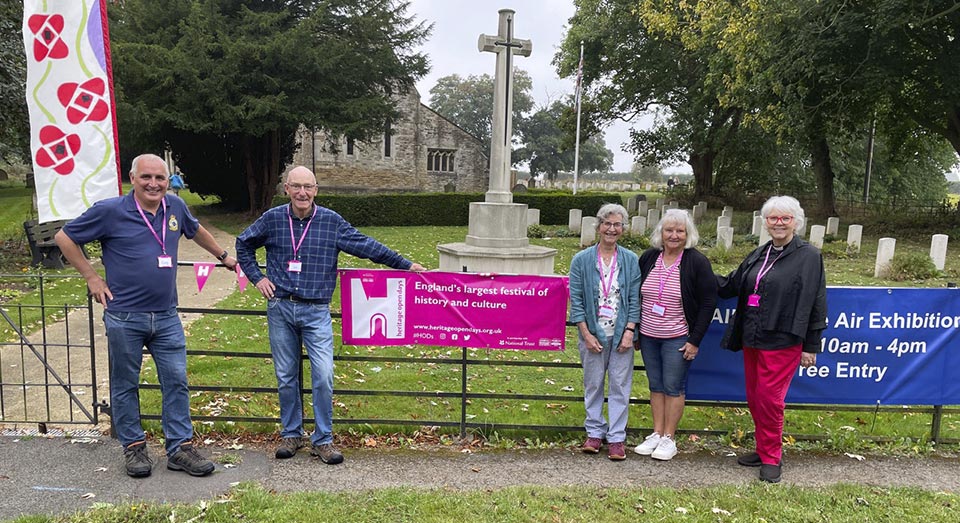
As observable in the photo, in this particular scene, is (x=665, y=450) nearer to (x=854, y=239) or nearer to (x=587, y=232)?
(x=587, y=232)

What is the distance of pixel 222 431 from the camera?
15.6ft

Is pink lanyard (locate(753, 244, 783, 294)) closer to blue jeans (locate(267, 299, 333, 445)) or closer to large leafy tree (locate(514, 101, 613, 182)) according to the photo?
blue jeans (locate(267, 299, 333, 445))

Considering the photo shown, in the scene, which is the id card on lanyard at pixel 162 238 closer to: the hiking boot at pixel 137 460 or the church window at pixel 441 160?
the hiking boot at pixel 137 460

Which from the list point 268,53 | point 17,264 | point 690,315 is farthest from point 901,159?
point 17,264

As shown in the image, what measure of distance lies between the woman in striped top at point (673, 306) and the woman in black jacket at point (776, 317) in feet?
0.88

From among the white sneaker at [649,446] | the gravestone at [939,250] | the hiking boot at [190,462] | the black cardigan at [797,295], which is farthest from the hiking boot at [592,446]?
the gravestone at [939,250]

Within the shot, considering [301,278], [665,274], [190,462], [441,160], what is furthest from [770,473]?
[441,160]

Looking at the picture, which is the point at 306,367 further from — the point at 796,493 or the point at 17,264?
the point at 17,264

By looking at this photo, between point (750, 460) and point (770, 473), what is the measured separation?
0.90ft

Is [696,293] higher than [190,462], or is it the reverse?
[696,293]

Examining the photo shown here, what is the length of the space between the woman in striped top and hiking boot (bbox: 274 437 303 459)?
2.49 metres

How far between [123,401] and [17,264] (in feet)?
33.8

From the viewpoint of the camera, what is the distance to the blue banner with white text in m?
4.57

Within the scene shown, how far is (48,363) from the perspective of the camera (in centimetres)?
593
